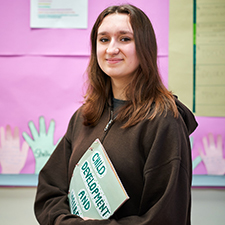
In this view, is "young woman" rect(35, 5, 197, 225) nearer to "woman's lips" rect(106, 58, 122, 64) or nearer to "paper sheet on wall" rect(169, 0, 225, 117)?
"woman's lips" rect(106, 58, 122, 64)

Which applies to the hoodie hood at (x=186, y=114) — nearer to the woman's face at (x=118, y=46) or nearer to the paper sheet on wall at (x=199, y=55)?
the woman's face at (x=118, y=46)

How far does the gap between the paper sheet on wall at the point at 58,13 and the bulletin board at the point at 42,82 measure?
23 millimetres

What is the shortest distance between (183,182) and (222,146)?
67 centimetres

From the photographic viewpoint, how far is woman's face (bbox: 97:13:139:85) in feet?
2.72

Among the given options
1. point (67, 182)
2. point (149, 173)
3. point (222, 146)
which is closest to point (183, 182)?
point (149, 173)

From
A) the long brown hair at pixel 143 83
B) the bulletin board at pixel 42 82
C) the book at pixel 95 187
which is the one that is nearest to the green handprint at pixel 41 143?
the bulletin board at pixel 42 82

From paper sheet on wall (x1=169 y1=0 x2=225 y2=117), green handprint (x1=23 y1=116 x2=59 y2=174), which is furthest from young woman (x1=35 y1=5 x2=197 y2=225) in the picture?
paper sheet on wall (x1=169 y1=0 x2=225 y2=117)

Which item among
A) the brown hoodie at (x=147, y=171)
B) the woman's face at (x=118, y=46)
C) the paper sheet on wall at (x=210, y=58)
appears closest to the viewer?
the brown hoodie at (x=147, y=171)

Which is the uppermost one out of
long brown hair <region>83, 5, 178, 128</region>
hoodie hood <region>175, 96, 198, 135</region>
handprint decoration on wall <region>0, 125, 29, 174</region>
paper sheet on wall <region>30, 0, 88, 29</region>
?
paper sheet on wall <region>30, 0, 88, 29</region>

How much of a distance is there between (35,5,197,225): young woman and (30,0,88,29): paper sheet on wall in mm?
404

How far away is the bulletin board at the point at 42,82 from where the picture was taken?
1316 mm

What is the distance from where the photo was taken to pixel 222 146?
1314 millimetres

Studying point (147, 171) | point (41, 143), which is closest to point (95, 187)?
point (147, 171)

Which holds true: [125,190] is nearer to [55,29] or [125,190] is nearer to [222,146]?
[222,146]
